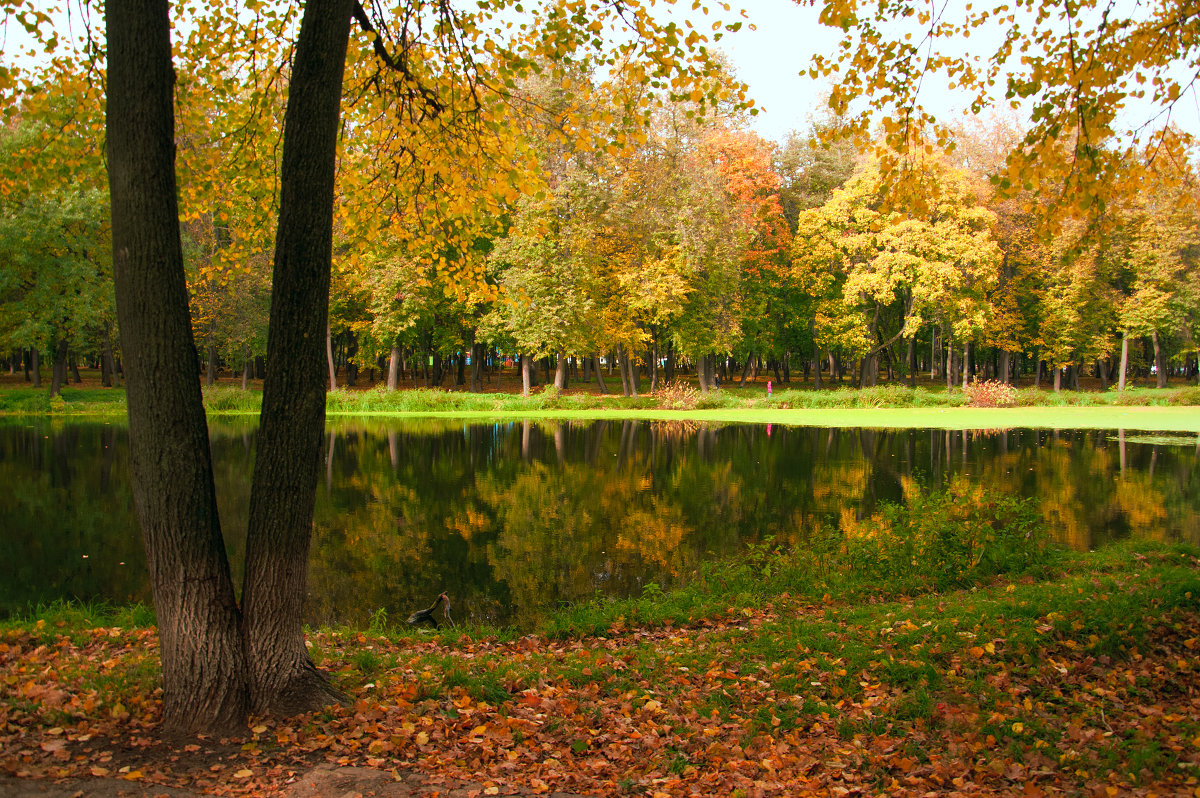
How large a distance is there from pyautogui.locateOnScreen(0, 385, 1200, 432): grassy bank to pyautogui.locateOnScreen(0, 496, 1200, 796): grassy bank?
24.0 metres

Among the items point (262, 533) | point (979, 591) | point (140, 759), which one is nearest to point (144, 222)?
point (262, 533)

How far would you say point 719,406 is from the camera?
36.5 metres

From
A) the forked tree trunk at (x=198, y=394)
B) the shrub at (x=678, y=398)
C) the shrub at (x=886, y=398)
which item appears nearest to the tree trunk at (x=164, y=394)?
the forked tree trunk at (x=198, y=394)

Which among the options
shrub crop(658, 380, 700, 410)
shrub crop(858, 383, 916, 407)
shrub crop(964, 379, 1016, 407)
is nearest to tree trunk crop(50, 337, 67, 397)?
shrub crop(658, 380, 700, 410)

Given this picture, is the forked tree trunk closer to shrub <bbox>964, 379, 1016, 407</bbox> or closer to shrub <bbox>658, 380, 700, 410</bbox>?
shrub <bbox>658, 380, 700, 410</bbox>

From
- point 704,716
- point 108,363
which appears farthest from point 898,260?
point 108,363

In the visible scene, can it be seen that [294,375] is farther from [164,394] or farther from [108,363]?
[108,363]

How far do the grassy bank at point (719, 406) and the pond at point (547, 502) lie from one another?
7889mm

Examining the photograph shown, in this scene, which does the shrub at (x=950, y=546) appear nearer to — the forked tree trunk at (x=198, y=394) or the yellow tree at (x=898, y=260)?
the forked tree trunk at (x=198, y=394)

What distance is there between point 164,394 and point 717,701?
12.9ft

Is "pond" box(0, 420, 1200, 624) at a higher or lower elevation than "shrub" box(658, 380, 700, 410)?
lower

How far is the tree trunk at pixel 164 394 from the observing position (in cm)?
429

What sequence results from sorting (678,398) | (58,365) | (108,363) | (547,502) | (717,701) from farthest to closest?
(108,363)
(678,398)
(58,365)
(547,502)
(717,701)

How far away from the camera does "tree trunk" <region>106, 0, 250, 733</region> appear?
429 centimetres
